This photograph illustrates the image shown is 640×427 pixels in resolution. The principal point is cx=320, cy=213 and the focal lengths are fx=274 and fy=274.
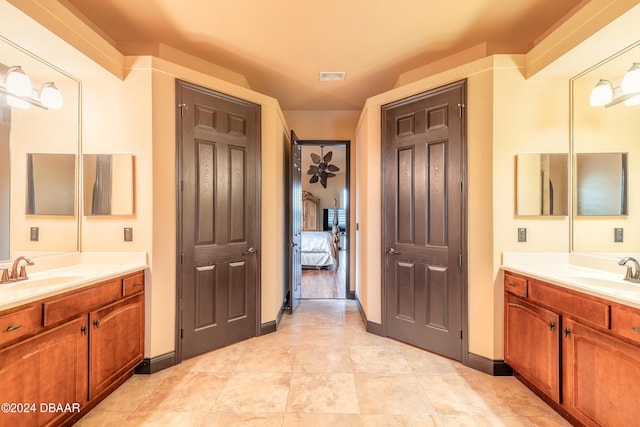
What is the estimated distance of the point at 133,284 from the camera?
85.4 inches

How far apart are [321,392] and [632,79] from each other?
3.08 metres

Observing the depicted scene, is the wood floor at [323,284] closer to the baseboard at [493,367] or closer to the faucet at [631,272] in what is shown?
the baseboard at [493,367]

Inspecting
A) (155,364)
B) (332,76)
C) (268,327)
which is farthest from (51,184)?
(332,76)

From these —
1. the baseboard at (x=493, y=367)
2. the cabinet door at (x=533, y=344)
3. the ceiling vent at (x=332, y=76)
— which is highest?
the ceiling vent at (x=332, y=76)

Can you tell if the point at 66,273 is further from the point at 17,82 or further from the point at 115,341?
the point at 17,82

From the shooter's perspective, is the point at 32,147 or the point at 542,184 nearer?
the point at 32,147

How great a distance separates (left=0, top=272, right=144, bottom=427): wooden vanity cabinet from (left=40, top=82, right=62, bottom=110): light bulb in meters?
1.46

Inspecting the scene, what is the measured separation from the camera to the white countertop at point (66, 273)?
1460 millimetres

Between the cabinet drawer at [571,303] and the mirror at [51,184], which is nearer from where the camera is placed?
the cabinet drawer at [571,303]

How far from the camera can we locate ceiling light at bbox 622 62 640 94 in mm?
1840

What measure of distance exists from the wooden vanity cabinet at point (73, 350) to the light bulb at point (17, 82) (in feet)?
4.79

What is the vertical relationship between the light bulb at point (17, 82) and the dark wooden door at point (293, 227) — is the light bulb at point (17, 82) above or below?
above

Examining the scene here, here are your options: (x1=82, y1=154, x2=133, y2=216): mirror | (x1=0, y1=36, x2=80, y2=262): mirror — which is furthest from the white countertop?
(x1=82, y1=154, x2=133, y2=216): mirror

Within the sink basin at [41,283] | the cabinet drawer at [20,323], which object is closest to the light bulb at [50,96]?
the sink basin at [41,283]
